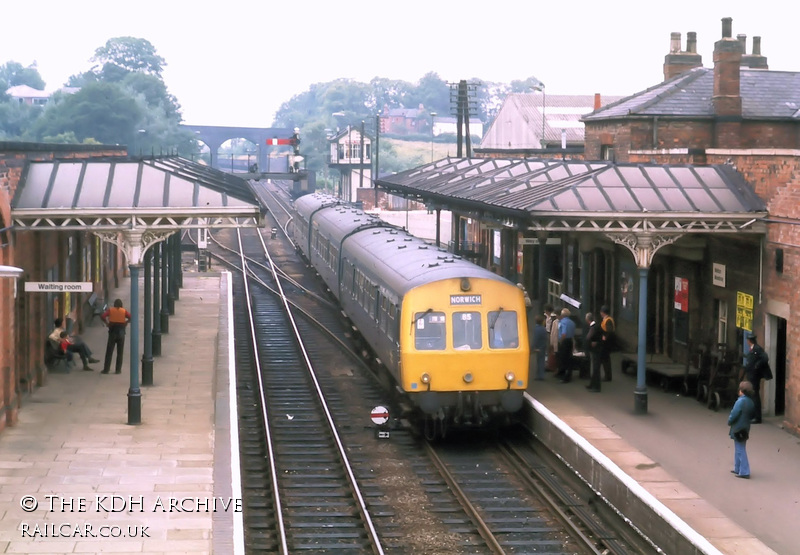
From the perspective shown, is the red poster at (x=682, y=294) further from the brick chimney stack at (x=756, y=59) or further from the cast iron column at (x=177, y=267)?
the brick chimney stack at (x=756, y=59)

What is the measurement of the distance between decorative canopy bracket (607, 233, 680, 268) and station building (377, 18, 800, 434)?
0.07ft

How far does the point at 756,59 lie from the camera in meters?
35.5

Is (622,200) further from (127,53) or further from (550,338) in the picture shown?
→ (127,53)

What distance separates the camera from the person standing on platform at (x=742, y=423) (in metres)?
13.1

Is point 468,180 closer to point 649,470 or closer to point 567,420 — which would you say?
point 567,420

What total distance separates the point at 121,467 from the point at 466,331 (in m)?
5.28

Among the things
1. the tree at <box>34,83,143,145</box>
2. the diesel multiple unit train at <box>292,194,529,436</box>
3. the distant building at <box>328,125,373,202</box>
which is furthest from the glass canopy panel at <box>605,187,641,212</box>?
the tree at <box>34,83,143,145</box>

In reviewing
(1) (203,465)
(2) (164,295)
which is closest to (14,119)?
(2) (164,295)

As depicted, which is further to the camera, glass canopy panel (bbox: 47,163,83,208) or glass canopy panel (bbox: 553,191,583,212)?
glass canopy panel (bbox: 553,191,583,212)

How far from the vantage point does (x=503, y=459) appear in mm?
15773

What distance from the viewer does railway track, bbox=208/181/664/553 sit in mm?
12125

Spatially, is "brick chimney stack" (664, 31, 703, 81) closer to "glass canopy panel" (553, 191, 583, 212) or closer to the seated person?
"glass canopy panel" (553, 191, 583, 212)

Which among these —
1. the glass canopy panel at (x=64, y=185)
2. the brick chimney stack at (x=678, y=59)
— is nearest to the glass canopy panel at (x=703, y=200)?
the glass canopy panel at (x=64, y=185)

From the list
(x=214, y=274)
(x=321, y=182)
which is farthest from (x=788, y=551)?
(x=321, y=182)
